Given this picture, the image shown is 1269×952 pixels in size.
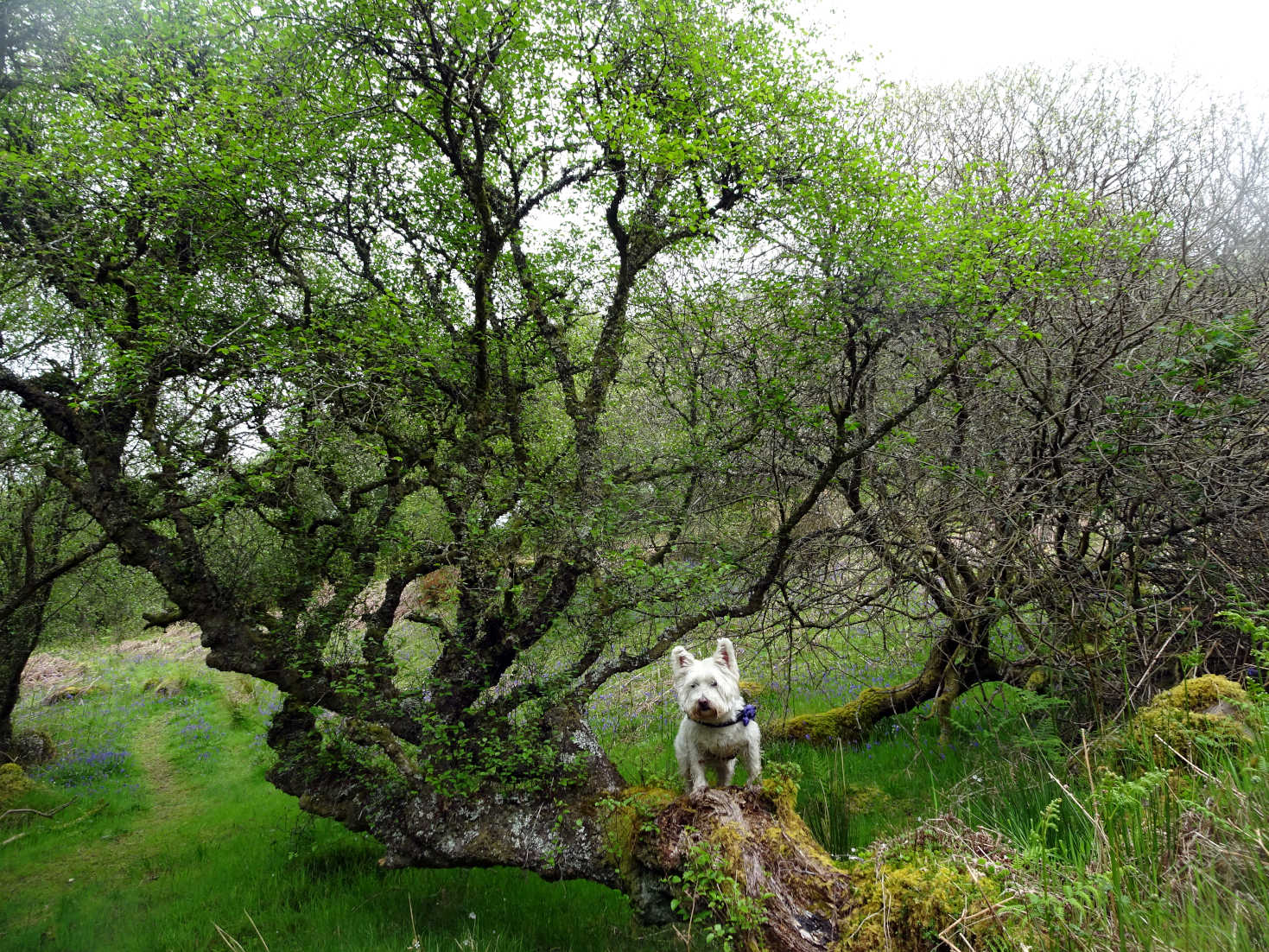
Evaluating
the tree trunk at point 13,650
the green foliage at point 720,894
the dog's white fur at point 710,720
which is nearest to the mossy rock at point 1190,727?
the green foliage at point 720,894

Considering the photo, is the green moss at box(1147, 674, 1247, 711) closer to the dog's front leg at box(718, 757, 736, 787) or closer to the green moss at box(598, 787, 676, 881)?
the dog's front leg at box(718, 757, 736, 787)

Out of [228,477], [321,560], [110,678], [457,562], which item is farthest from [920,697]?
[110,678]

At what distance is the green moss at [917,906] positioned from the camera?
113 inches

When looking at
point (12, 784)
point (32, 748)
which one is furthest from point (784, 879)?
point (32, 748)

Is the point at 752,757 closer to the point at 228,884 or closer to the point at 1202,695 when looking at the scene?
the point at 1202,695

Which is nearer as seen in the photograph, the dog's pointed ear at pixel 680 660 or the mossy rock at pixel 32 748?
the dog's pointed ear at pixel 680 660

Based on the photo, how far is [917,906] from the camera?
3084 millimetres

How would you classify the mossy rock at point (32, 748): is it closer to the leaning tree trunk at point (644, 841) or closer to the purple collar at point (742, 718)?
the leaning tree trunk at point (644, 841)

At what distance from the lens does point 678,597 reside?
19.2 ft

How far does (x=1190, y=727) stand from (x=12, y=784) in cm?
1792

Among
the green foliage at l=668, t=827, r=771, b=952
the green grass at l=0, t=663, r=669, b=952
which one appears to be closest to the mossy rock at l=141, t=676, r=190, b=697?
the green grass at l=0, t=663, r=669, b=952

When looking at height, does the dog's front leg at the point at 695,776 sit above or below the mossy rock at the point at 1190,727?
below

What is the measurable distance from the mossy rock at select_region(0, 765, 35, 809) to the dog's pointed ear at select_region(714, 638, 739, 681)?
1419cm

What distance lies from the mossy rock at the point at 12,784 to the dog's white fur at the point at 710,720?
13.7 m
